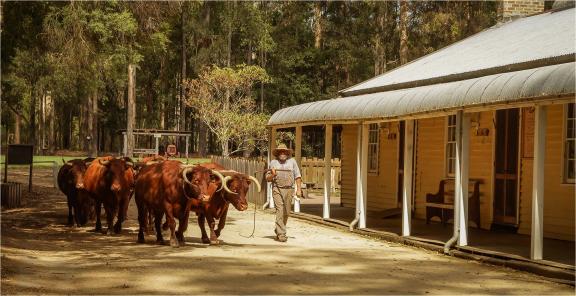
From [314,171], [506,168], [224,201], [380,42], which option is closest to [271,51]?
[380,42]

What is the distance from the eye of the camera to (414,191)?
23.2 meters

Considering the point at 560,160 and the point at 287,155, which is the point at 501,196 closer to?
the point at 560,160

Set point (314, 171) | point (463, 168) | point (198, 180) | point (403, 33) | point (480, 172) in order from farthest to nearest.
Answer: point (403, 33), point (314, 171), point (480, 172), point (463, 168), point (198, 180)

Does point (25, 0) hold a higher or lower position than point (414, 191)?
higher

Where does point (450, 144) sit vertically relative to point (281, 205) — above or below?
above

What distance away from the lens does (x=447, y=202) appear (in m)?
20.4

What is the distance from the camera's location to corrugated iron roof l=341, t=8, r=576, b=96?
58.1 feet

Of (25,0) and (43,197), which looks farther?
(43,197)

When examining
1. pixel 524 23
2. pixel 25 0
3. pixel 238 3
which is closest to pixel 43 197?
pixel 25 0

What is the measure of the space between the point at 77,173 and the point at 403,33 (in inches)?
1538

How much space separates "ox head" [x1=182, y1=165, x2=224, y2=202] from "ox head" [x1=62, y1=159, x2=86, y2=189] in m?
4.31

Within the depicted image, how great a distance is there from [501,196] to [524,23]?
6.50 metres

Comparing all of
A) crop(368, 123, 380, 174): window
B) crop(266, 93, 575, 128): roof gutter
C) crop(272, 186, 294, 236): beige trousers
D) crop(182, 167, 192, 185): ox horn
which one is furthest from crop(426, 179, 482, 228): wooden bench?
crop(182, 167, 192, 185): ox horn

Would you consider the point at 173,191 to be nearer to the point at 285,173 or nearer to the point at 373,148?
the point at 285,173
